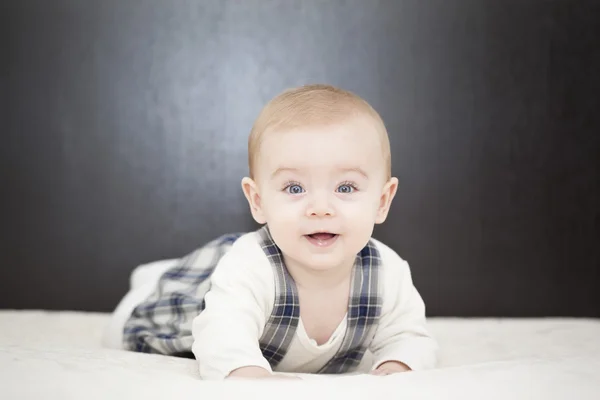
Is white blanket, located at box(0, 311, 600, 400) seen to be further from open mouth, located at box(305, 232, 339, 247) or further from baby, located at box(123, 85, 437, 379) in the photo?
open mouth, located at box(305, 232, 339, 247)

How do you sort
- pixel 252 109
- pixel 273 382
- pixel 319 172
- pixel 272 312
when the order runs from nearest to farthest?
1. pixel 273 382
2. pixel 319 172
3. pixel 272 312
4. pixel 252 109

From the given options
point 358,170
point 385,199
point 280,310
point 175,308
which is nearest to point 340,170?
point 358,170

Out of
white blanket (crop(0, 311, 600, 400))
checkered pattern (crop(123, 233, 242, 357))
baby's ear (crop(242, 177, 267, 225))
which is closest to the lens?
white blanket (crop(0, 311, 600, 400))

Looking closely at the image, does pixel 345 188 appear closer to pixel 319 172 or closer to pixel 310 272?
pixel 319 172

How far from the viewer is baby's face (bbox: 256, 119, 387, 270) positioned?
0.93 meters

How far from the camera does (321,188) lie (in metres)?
0.94

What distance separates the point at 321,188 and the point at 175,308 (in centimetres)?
43

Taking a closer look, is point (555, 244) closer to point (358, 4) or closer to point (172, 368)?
point (358, 4)

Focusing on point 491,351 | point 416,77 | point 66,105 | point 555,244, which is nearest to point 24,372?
point 491,351

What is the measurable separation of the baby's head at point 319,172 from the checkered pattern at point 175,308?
11.5 inches

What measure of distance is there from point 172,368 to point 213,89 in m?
1.04

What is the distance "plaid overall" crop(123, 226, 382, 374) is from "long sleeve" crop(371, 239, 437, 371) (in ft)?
0.07

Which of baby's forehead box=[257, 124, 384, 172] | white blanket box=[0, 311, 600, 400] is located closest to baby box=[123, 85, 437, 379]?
baby's forehead box=[257, 124, 384, 172]

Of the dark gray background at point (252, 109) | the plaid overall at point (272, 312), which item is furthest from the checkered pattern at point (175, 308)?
the dark gray background at point (252, 109)
